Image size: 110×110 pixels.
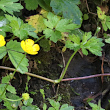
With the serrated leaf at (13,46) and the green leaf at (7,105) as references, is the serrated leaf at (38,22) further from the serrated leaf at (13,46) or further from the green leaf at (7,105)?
the green leaf at (7,105)

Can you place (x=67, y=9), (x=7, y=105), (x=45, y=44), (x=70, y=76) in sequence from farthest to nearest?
(x=70, y=76), (x=45, y=44), (x=67, y=9), (x=7, y=105)

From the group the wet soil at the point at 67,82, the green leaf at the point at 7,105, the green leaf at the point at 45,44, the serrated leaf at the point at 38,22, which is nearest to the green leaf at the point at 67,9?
the serrated leaf at the point at 38,22

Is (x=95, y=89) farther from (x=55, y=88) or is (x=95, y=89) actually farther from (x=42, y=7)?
(x=42, y=7)

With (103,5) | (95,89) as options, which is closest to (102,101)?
(95,89)

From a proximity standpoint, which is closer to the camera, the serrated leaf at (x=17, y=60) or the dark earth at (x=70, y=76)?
the serrated leaf at (x=17, y=60)

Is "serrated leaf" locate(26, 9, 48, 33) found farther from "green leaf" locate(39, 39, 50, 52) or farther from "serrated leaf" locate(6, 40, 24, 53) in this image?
"serrated leaf" locate(6, 40, 24, 53)

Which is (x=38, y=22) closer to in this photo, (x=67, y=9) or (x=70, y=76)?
(x=67, y=9)

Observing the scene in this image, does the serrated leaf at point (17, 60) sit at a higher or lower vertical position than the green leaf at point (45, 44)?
higher

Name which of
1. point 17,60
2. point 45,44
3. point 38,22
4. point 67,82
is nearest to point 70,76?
point 67,82
